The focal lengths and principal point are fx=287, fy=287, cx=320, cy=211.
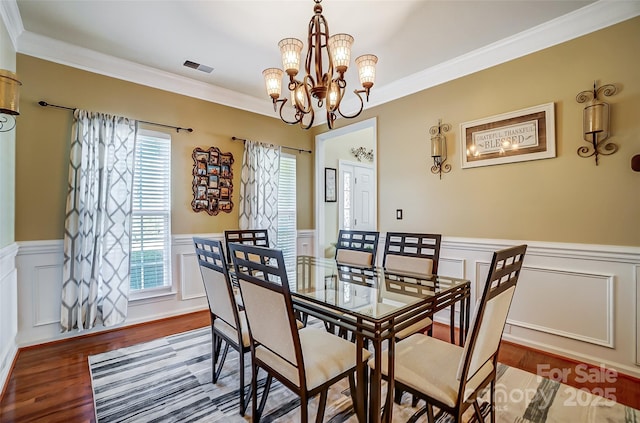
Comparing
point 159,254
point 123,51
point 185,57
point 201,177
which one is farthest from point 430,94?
point 159,254

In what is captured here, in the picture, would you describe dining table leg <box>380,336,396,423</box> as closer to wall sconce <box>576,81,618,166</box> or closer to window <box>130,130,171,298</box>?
wall sconce <box>576,81,618,166</box>

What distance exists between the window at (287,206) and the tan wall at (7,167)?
2.81 metres

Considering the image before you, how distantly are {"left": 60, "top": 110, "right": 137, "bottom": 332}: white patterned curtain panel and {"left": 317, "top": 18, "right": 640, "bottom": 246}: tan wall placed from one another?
3107mm

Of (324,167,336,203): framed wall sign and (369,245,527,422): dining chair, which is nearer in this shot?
(369,245,527,422): dining chair

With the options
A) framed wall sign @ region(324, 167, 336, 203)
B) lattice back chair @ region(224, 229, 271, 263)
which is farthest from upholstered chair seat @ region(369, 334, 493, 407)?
framed wall sign @ region(324, 167, 336, 203)

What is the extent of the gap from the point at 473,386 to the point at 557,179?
209 cm

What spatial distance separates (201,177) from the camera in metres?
3.66

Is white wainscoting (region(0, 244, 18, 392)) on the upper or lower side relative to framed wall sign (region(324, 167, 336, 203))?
lower

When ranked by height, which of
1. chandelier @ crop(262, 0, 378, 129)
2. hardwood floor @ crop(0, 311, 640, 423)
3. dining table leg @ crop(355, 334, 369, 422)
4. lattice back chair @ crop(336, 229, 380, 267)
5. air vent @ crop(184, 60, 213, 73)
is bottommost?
hardwood floor @ crop(0, 311, 640, 423)

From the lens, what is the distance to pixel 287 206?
180 inches

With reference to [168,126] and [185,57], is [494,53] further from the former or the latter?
[168,126]

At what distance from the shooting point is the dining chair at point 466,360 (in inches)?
47.9

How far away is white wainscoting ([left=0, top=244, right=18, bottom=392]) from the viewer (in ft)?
6.83

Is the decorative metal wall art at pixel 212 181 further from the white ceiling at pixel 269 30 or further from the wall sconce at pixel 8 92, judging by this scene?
the wall sconce at pixel 8 92
